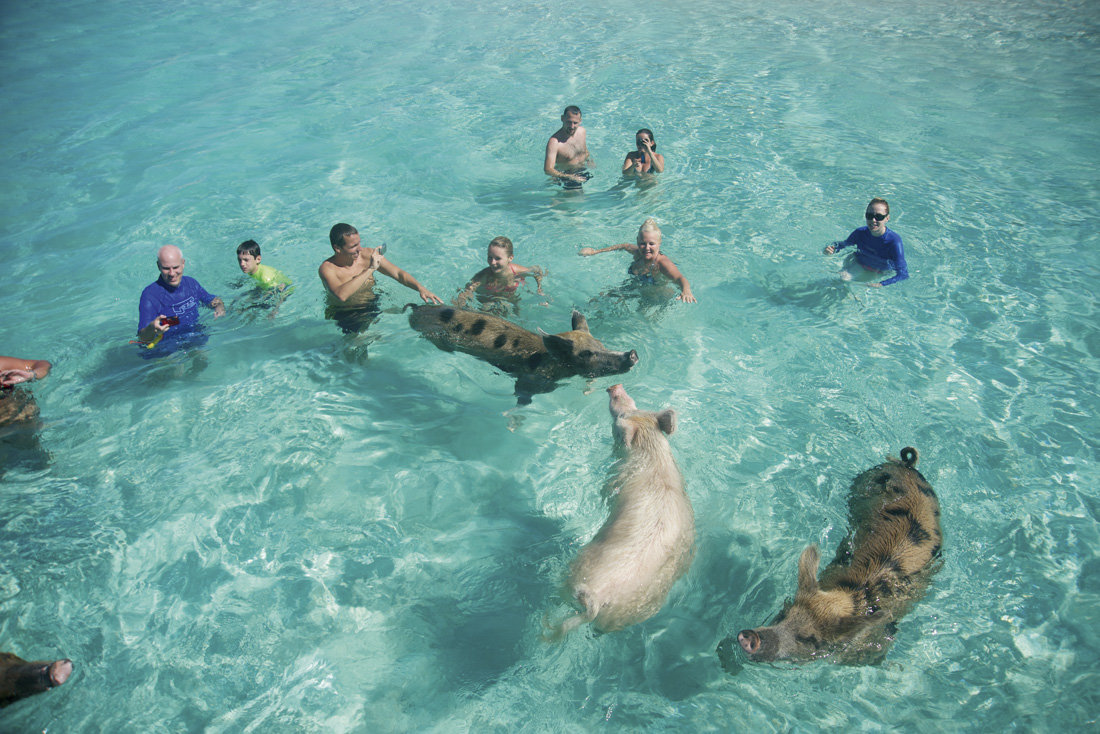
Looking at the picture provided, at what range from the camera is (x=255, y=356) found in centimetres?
762

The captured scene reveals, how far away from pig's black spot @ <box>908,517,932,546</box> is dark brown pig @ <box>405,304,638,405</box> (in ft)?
8.24

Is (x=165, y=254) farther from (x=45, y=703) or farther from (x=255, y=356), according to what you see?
(x=45, y=703)

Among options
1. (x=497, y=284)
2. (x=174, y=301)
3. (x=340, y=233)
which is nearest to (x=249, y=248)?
(x=174, y=301)

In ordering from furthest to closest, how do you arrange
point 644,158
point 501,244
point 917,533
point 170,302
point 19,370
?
1. point 644,158
2. point 501,244
3. point 170,302
4. point 19,370
5. point 917,533

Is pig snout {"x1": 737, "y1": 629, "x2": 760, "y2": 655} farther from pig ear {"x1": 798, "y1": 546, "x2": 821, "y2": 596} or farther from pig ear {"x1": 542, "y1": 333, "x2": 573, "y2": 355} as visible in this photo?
pig ear {"x1": 542, "y1": 333, "x2": 573, "y2": 355}

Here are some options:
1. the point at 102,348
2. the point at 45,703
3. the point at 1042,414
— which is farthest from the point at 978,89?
the point at 45,703

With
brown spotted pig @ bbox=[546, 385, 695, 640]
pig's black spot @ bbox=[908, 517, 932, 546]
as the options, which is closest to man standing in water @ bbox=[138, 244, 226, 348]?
brown spotted pig @ bbox=[546, 385, 695, 640]

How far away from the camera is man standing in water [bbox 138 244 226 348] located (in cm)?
704

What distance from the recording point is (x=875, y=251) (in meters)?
8.25

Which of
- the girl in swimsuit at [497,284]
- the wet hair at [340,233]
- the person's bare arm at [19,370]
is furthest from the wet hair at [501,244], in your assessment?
the person's bare arm at [19,370]

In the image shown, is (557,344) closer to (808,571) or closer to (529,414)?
(529,414)

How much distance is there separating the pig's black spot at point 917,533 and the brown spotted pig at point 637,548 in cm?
156

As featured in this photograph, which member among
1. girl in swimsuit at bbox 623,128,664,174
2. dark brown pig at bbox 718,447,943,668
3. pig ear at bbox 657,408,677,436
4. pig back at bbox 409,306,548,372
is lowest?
dark brown pig at bbox 718,447,943,668

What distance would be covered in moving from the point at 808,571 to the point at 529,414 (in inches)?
134
